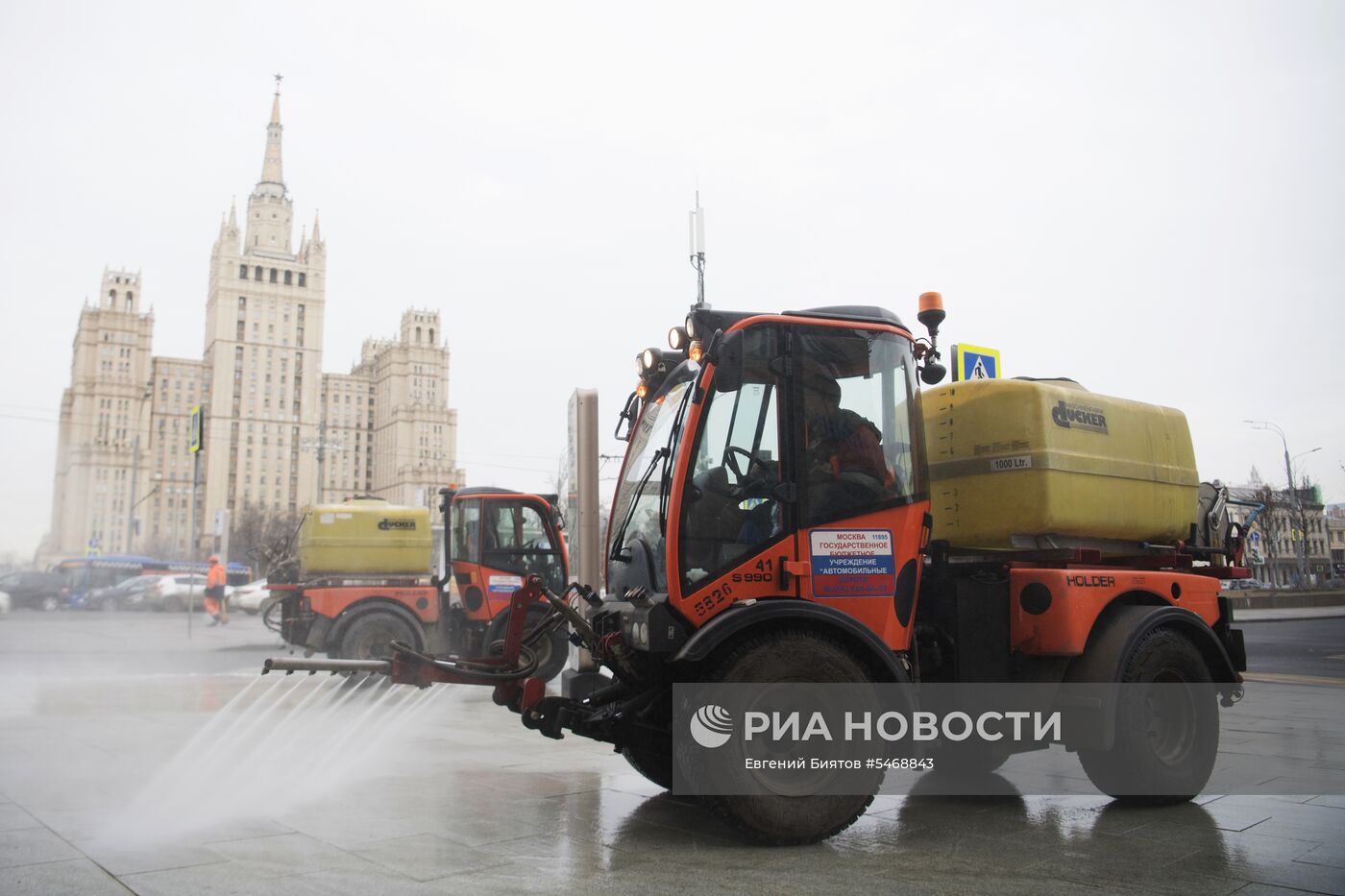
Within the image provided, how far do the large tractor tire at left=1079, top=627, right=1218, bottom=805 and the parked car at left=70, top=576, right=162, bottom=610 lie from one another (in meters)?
42.4

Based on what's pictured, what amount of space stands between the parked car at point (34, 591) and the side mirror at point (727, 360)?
41787 millimetres

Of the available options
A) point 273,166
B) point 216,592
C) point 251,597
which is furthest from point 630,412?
point 273,166

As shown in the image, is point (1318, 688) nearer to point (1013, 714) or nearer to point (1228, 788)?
point (1228, 788)

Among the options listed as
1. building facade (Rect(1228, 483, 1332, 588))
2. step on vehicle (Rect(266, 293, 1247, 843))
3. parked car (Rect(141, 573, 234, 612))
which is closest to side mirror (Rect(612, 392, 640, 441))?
step on vehicle (Rect(266, 293, 1247, 843))

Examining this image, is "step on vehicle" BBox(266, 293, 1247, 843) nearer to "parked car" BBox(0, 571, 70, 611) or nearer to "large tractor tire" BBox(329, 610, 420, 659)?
"large tractor tire" BBox(329, 610, 420, 659)

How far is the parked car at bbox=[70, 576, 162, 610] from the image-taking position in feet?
133

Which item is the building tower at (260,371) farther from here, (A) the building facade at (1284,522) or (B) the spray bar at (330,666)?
(B) the spray bar at (330,666)

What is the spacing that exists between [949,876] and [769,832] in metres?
Result: 0.83

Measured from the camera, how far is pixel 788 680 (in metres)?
4.66

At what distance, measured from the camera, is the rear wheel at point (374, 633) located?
13180 mm

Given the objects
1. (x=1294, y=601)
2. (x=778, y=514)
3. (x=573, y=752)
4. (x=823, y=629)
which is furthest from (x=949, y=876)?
(x=1294, y=601)

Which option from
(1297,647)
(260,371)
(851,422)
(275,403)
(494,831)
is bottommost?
(1297,647)

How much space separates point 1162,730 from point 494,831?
12.9 ft

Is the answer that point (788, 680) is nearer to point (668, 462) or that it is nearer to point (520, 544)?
point (668, 462)
